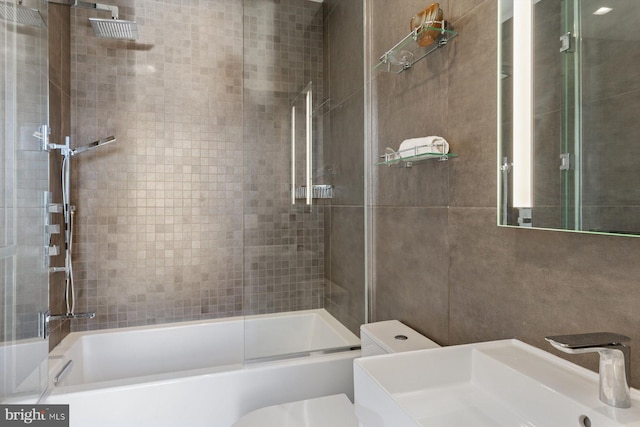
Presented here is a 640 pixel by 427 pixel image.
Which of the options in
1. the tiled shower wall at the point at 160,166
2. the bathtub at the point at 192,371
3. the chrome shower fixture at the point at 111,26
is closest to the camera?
the bathtub at the point at 192,371

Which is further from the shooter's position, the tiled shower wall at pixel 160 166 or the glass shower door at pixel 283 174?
the tiled shower wall at pixel 160 166

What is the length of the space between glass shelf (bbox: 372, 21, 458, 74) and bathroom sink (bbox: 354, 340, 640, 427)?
3.84 ft

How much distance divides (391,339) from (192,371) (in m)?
1.04

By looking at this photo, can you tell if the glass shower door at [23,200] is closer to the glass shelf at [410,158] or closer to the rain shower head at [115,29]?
the rain shower head at [115,29]

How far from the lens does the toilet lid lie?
4.99ft

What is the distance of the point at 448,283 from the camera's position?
1.48 metres

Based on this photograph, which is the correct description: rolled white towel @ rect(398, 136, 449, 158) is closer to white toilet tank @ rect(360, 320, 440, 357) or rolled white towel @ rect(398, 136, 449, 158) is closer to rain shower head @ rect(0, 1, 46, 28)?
white toilet tank @ rect(360, 320, 440, 357)

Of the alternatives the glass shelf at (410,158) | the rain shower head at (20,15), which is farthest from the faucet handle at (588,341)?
the rain shower head at (20,15)

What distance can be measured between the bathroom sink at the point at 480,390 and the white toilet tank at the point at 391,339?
0.40 m

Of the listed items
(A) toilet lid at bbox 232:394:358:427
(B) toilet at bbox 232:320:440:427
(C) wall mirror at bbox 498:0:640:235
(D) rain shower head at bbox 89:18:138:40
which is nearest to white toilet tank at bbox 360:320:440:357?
(B) toilet at bbox 232:320:440:427

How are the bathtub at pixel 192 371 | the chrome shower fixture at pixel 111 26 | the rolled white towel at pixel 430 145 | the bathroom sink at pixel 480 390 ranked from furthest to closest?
1. the chrome shower fixture at pixel 111 26
2. the bathtub at pixel 192 371
3. the rolled white towel at pixel 430 145
4. the bathroom sink at pixel 480 390

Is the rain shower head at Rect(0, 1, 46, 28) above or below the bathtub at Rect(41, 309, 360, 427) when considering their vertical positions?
above

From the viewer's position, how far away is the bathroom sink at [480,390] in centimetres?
84

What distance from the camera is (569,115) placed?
917 millimetres
